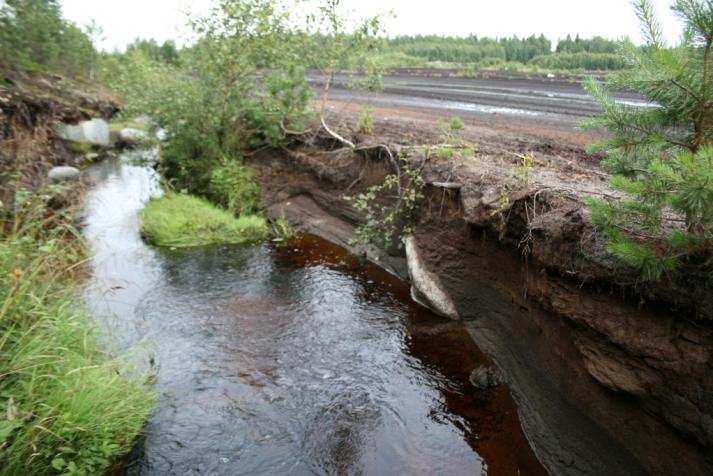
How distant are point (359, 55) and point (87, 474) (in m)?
→ 9.44

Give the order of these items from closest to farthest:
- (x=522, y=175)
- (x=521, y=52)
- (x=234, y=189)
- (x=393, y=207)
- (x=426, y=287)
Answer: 1. (x=522, y=175)
2. (x=426, y=287)
3. (x=393, y=207)
4. (x=234, y=189)
5. (x=521, y=52)

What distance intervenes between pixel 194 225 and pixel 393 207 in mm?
4018

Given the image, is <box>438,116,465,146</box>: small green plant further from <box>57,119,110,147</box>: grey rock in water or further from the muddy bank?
<box>57,119,110,147</box>: grey rock in water

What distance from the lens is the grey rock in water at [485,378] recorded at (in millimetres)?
5719

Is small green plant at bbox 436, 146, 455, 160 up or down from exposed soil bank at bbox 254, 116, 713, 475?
up

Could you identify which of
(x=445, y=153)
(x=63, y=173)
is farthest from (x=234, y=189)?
(x=445, y=153)

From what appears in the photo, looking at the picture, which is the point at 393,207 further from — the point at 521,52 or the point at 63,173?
the point at 521,52

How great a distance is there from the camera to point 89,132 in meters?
16.8

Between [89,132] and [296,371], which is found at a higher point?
[89,132]

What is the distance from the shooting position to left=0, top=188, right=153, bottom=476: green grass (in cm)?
348

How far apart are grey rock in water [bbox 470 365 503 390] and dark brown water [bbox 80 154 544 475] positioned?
4.0 inches

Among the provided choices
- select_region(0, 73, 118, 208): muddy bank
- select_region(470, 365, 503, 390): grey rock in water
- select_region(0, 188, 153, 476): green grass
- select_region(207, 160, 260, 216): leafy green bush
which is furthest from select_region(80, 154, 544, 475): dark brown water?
select_region(207, 160, 260, 216): leafy green bush

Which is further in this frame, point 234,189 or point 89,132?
point 89,132

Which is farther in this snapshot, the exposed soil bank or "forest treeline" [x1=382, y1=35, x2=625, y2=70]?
"forest treeline" [x1=382, y1=35, x2=625, y2=70]
